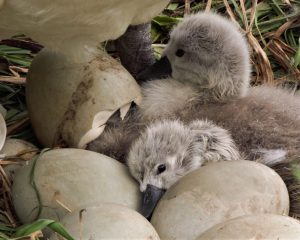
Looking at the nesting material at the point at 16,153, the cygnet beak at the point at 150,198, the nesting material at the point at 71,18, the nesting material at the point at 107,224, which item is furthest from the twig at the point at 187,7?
the nesting material at the point at 107,224

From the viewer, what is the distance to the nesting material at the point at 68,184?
6.17ft

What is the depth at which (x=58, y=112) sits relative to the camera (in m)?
2.22

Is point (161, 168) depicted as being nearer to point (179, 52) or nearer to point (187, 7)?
point (179, 52)

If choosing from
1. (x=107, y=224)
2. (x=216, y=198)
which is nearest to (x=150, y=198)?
(x=216, y=198)

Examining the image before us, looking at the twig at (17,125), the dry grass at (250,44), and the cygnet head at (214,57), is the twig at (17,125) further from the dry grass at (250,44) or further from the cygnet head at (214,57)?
the cygnet head at (214,57)

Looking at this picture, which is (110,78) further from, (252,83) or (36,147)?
(252,83)

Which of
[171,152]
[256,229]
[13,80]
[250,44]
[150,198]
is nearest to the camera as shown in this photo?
[256,229]

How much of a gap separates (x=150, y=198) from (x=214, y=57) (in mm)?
592

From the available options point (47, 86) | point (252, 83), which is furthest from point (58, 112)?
point (252, 83)

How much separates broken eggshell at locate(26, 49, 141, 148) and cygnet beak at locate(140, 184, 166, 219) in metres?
0.28

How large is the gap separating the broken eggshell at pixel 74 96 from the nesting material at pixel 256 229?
2.15 feet

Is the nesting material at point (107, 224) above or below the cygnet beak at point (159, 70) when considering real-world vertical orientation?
above

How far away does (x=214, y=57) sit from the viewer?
238 centimetres

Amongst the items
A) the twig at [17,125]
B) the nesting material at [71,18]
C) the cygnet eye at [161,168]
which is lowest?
the twig at [17,125]
